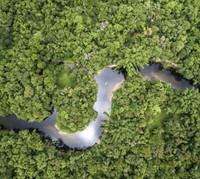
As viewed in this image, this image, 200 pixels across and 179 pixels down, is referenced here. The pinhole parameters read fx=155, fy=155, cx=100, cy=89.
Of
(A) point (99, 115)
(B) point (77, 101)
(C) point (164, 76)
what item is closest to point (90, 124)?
(A) point (99, 115)

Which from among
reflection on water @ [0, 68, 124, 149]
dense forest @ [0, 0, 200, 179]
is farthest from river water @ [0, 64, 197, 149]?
dense forest @ [0, 0, 200, 179]

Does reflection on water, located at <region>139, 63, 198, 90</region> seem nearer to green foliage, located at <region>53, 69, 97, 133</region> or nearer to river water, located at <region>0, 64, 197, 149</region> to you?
river water, located at <region>0, 64, 197, 149</region>

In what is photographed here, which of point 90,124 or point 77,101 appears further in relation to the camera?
point 90,124

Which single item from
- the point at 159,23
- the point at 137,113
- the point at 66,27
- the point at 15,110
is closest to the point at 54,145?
the point at 15,110

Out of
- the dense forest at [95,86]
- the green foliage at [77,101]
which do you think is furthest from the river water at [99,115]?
the green foliage at [77,101]

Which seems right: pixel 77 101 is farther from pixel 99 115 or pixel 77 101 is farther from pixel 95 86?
pixel 99 115

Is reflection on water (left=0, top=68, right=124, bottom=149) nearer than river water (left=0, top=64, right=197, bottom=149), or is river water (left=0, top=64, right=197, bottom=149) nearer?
reflection on water (left=0, top=68, right=124, bottom=149)

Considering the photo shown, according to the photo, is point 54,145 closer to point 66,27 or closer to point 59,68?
point 59,68
